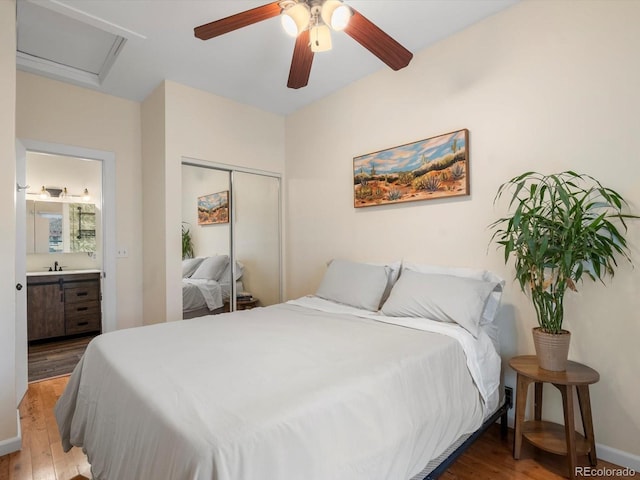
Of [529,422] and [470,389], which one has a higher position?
[470,389]

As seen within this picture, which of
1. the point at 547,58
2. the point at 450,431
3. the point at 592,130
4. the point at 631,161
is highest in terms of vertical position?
the point at 547,58

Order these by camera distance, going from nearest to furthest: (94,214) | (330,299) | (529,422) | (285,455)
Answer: (285,455) < (529,422) < (330,299) < (94,214)

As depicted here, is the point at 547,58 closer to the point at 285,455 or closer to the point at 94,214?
the point at 285,455

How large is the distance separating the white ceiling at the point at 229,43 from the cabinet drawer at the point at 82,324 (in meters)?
2.95

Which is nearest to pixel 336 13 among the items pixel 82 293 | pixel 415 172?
pixel 415 172

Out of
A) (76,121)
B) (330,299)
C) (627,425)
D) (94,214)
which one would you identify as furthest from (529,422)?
(94,214)

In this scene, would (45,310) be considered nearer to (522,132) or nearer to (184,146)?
(184,146)

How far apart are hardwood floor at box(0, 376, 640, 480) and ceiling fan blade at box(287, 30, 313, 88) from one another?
2.38 metres

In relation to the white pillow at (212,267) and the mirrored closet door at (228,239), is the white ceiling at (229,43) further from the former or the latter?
the white pillow at (212,267)

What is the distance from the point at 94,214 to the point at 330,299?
4.43 metres

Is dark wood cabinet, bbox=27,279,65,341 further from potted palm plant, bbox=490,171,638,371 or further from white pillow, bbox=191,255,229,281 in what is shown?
potted palm plant, bbox=490,171,638,371

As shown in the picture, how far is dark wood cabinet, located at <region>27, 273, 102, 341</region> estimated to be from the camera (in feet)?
13.4

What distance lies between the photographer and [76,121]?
10.2 feet

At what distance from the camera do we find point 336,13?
1.60 meters
